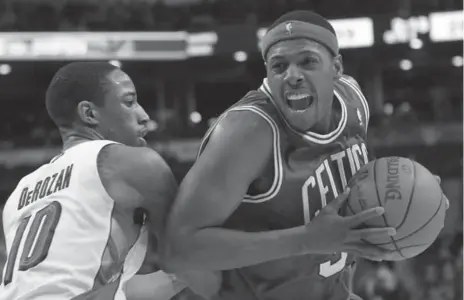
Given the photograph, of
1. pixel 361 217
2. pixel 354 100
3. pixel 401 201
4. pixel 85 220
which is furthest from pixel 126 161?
pixel 354 100

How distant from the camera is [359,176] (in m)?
2.78

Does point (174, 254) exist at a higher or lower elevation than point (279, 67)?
lower

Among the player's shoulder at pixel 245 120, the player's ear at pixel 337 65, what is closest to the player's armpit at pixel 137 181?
the player's shoulder at pixel 245 120

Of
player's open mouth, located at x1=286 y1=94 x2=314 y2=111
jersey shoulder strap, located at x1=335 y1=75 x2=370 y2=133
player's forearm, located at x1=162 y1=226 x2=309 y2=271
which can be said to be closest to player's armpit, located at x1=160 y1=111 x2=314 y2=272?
player's forearm, located at x1=162 y1=226 x2=309 y2=271

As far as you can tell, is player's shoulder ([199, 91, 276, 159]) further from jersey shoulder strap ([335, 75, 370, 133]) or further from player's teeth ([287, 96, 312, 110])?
jersey shoulder strap ([335, 75, 370, 133])

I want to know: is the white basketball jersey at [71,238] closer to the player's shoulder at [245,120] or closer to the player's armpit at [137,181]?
the player's armpit at [137,181]

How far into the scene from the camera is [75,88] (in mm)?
2986

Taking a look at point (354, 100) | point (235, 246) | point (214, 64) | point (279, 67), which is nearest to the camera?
point (235, 246)

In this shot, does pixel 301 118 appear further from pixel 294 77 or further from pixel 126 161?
pixel 126 161

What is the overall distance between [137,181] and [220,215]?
1.04ft

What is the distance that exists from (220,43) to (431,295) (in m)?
6.09

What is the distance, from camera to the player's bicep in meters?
2.57

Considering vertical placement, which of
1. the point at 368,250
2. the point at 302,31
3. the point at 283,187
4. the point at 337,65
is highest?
the point at 302,31

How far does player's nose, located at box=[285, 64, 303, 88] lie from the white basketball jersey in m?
0.69
